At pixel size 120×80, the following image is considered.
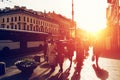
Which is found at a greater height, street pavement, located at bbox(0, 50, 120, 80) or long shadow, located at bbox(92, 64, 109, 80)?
long shadow, located at bbox(92, 64, 109, 80)

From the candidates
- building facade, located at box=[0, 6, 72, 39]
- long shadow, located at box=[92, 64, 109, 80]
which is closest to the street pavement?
long shadow, located at box=[92, 64, 109, 80]

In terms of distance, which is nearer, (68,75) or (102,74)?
(68,75)

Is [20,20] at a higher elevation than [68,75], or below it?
higher

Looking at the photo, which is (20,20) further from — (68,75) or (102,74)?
(102,74)

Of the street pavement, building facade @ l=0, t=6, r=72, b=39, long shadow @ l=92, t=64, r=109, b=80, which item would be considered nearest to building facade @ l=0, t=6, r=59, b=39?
building facade @ l=0, t=6, r=72, b=39

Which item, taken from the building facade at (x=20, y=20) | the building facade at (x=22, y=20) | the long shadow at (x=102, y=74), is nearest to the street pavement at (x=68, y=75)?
the long shadow at (x=102, y=74)

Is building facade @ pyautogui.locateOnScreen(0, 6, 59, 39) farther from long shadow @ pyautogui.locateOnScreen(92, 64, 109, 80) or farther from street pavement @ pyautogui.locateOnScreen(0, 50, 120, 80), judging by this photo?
long shadow @ pyautogui.locateOnScreen(92, 64, 109, 80)

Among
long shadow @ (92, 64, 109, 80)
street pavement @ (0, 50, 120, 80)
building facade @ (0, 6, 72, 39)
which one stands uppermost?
building facade @ (0, 6, 72, 39)

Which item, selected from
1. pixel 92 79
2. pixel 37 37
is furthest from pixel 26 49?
pixel 92 79

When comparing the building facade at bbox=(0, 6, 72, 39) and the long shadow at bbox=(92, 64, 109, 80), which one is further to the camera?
the building facade at bbox=(0, 6, 72, 39)

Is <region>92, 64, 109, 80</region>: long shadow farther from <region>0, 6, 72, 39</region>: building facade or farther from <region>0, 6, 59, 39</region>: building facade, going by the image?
<region>0, 6, 59, 39</region>: building facade

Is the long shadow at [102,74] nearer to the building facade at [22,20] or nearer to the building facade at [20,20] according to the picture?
the building facade at [22,20]

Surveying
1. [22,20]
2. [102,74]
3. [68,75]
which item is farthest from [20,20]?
[102,74]

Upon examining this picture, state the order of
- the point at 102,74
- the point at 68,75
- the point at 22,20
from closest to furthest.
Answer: the point at 68,75, the point at 102,74, the point at 22,20
